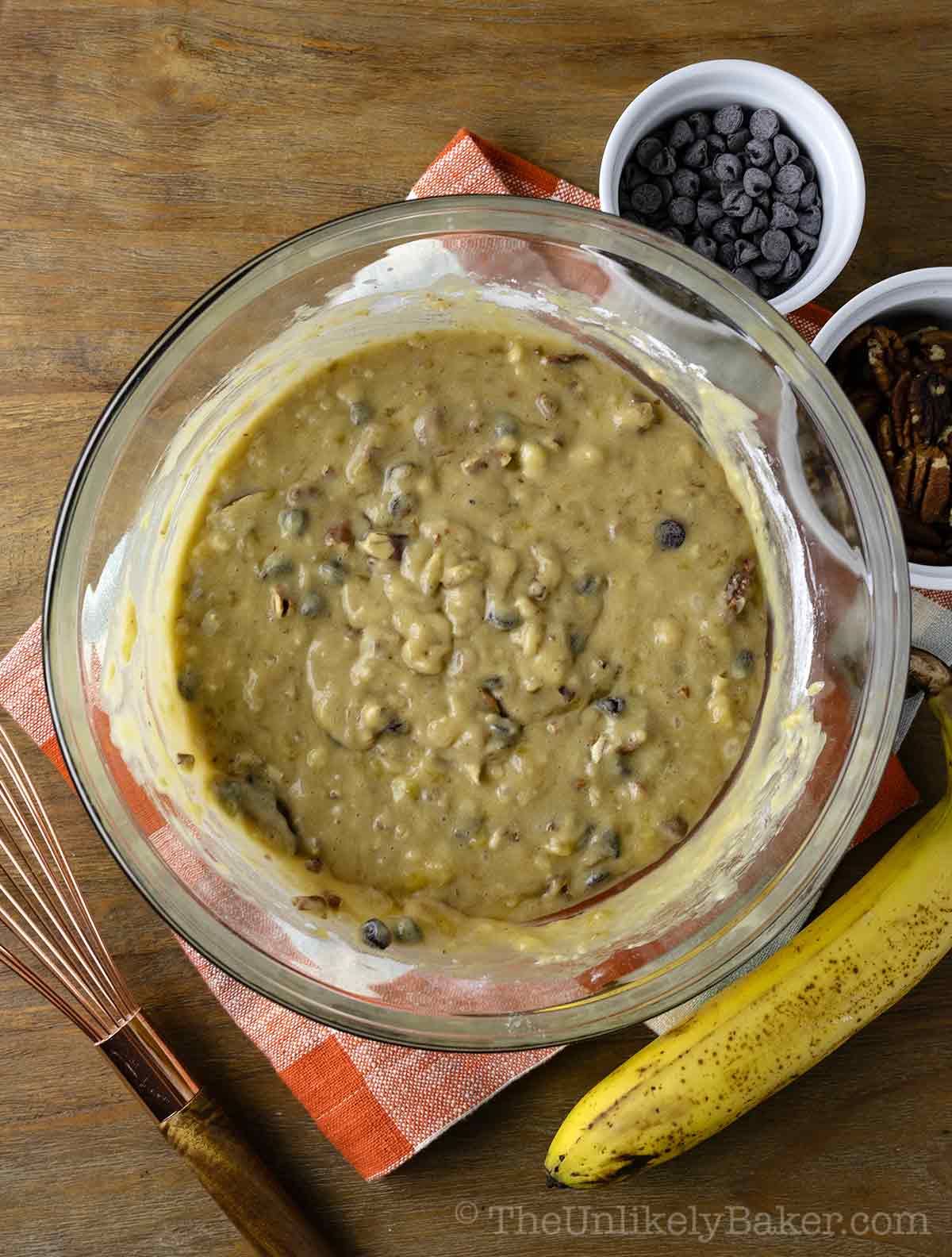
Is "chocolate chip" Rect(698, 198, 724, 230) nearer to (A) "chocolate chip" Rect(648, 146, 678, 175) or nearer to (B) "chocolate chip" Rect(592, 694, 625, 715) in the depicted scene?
(A) "chocolate chip" Rect(648, 146, 678, 175)

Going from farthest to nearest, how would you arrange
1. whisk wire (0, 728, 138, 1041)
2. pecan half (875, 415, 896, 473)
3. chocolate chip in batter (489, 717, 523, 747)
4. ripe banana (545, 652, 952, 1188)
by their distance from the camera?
whisk wire (0, 728, 138, 1041) < pecan half (875, 415, 896, 473) < ripe banana (545, 652, 952, 1188) < chocolate chip in batter (489, 717, 523, 747)

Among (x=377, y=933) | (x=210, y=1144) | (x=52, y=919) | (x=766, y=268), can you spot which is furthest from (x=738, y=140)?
(x=210, y=1144)

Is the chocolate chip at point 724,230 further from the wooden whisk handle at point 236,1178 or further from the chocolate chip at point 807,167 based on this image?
the wooden whisk handle at point 236,1178

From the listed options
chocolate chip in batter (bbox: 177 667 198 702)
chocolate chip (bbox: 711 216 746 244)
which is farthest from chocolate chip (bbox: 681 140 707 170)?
chocolate chip in batter (bbox: 177 667 198 702)

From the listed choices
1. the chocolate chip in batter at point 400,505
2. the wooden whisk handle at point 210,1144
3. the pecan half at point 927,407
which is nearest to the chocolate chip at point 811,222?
the pecan half at point 927,407

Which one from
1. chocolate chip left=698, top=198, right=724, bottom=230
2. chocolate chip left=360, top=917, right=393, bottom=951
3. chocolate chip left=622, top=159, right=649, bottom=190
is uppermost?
chocolate chip left=622, top=159, right=649, bottom=190

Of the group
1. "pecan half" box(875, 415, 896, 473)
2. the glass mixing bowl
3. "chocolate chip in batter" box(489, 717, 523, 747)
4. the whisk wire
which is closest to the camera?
the glass mixing bowl
